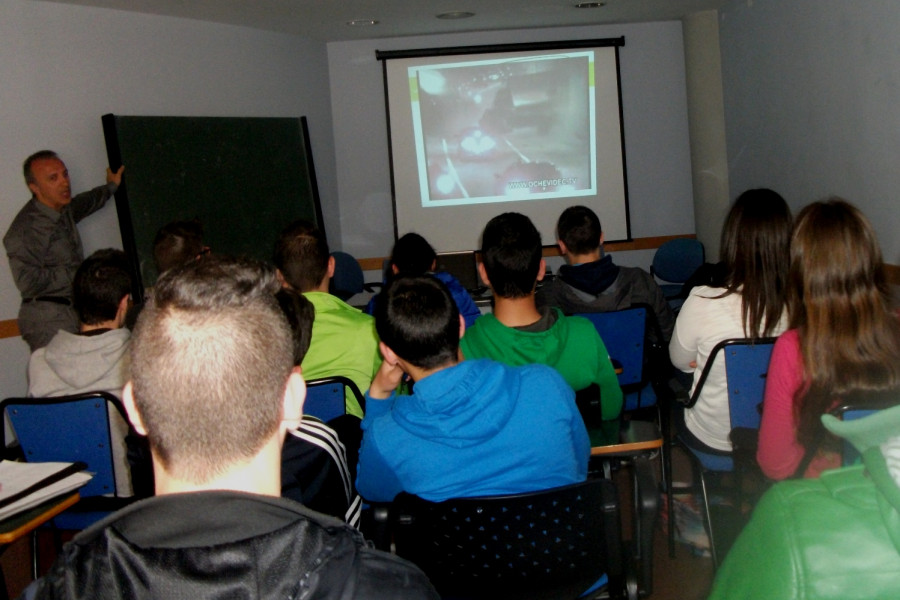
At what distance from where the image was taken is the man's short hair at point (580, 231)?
12.0ft

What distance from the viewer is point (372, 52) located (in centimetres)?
723

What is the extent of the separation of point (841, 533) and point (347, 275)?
240 inches

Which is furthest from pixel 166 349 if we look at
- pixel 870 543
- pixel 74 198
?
pixel 74 198

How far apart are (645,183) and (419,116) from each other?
2.19 metres

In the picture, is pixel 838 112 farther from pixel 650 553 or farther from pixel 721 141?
pixel 650 553

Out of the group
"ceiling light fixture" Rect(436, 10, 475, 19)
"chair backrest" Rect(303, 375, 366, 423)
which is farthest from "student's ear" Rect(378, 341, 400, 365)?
"ceiling light fixture" Rect(436, 10, 475, 19)

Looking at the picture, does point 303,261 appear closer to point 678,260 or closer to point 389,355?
point 389,355

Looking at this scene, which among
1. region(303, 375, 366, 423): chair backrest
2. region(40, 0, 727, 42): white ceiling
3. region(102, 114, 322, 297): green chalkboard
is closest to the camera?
region(303, 375, 366, 423): chair backrest

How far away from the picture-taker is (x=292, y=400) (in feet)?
3.18

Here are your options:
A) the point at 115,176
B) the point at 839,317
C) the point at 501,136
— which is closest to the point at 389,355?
the point at 839,317

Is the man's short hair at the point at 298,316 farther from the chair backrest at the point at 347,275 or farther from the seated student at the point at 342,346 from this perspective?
the chair backrest at the point at 347,275

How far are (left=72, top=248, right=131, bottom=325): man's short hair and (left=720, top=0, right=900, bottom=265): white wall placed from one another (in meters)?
3.72

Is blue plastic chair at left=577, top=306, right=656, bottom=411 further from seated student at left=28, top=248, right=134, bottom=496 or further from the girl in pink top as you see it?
seated student at left=28, top=248, right=134, bottom=496

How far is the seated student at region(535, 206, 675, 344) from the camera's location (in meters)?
3.56
